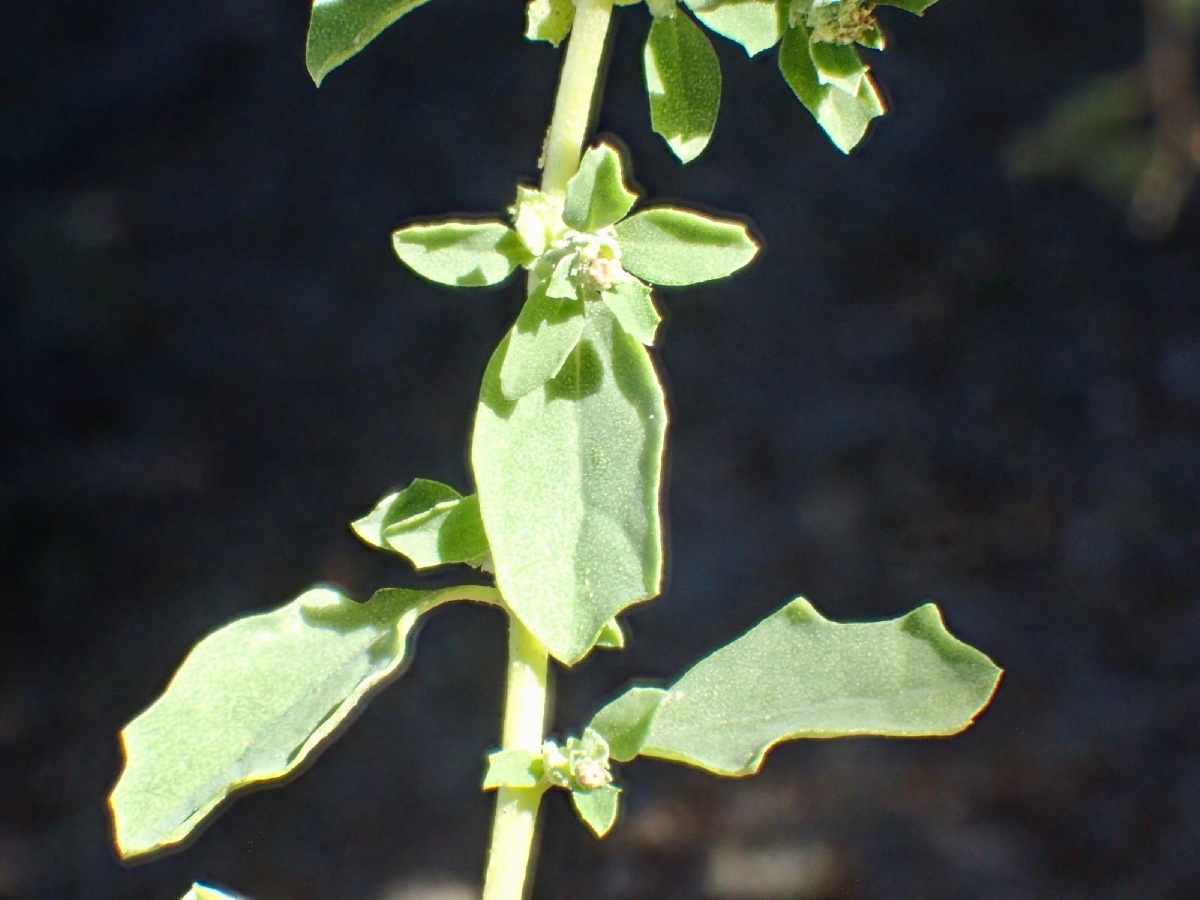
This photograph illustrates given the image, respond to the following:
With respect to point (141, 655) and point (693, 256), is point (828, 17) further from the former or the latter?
point (141, 655)

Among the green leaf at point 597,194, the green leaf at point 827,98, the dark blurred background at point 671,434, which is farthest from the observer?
the dark blurred background at point 671,434

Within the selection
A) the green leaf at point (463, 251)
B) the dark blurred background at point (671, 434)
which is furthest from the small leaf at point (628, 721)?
the dark blurred background at point (671, 434)

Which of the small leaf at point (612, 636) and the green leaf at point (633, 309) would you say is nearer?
the green leaf at point (633, 309)

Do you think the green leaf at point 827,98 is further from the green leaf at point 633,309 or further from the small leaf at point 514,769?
the small leaf at point 514,769

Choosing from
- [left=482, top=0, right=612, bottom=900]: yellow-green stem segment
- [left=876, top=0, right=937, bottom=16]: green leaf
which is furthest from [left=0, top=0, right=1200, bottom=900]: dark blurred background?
[left=876, top=0, right=937, bottom=16]: green leaf

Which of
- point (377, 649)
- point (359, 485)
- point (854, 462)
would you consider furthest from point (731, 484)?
point (377, 649)

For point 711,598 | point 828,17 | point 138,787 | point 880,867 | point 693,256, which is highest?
point 828,17
